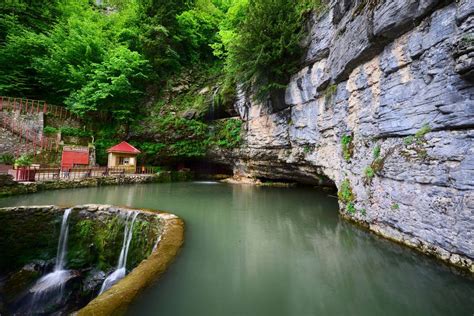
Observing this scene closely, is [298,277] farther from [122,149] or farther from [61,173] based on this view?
[122,149]

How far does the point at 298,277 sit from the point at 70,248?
6.34 metres

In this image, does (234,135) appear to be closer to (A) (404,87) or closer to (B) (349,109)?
(B) (349,109)

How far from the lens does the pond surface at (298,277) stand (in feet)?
9.36

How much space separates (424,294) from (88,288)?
6.94m

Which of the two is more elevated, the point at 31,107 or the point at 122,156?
the point at 31,107

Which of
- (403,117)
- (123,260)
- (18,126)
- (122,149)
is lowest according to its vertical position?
(123,260)

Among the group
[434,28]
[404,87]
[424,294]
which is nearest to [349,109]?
[404,87]

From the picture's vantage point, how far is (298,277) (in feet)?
12.1

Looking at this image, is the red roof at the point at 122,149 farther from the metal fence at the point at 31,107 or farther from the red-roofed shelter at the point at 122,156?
the metal fence at the point at 31,107

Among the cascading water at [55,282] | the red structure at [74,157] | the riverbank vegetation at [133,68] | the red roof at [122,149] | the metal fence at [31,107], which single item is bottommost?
the cascading water at [55,282]

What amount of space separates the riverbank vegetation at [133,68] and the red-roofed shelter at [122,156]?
1.72 m

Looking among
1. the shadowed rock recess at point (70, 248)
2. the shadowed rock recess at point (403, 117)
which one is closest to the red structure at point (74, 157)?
the shadowed rock recess at point (70, 248)

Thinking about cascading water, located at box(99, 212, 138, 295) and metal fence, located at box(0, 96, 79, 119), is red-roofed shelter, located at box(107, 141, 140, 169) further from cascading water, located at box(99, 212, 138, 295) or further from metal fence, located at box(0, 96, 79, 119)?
cascading water, located at box(99, 212, 138, 295)

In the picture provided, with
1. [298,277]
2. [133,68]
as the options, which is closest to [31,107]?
[133,68]
